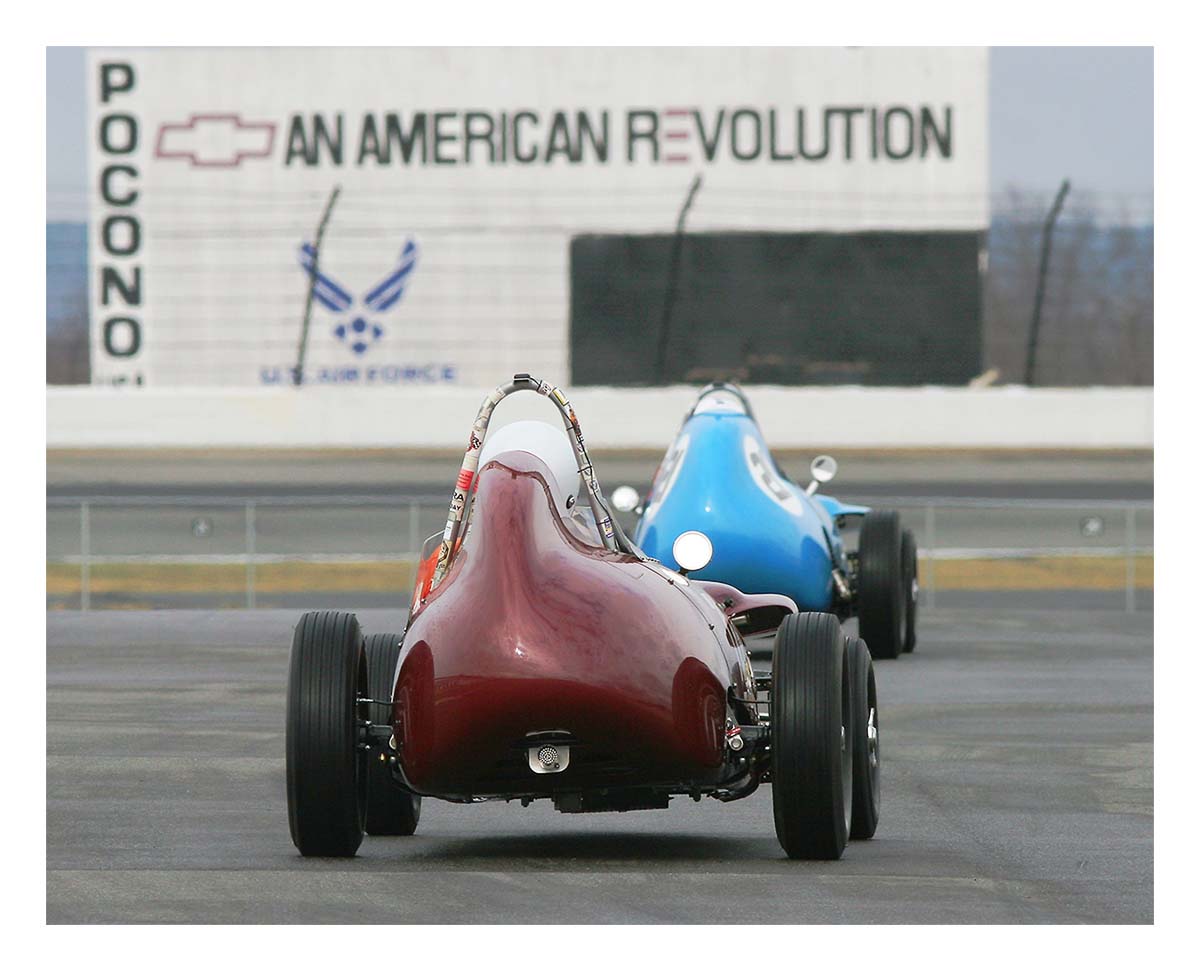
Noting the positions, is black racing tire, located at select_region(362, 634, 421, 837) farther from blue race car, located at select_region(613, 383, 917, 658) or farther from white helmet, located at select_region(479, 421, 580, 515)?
blue race car, located at select_region(613, 383, 917, 658)

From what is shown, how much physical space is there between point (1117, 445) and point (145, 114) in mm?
24150

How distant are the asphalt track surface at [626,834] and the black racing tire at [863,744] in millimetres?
189

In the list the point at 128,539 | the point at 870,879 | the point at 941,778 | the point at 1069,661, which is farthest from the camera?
the point at 128,539

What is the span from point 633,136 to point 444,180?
182 inches

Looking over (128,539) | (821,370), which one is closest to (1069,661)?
(128,539)

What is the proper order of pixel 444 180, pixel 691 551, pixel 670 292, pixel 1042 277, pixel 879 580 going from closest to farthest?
pixel 691 551
pixel 879 580
pixel 1042 277
pixel 670 292
pixel 444 180

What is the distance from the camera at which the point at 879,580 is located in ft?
63.1

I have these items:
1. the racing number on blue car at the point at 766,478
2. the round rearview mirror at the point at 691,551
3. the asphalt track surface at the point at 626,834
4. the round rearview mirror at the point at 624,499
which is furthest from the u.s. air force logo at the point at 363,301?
the round rearview mirror at the point at 691,551

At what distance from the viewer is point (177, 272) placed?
55344mm

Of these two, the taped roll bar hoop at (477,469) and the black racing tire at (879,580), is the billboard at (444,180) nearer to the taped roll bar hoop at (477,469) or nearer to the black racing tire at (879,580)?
the black racing tire at (879,580)

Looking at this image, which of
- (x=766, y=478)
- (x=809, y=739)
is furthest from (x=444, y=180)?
(x=809, y=739)

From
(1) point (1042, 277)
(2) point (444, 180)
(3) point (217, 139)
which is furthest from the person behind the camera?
(3) point (217, 139)

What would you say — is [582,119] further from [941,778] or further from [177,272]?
[941,778]

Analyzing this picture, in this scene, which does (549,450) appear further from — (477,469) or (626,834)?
(626,834)
